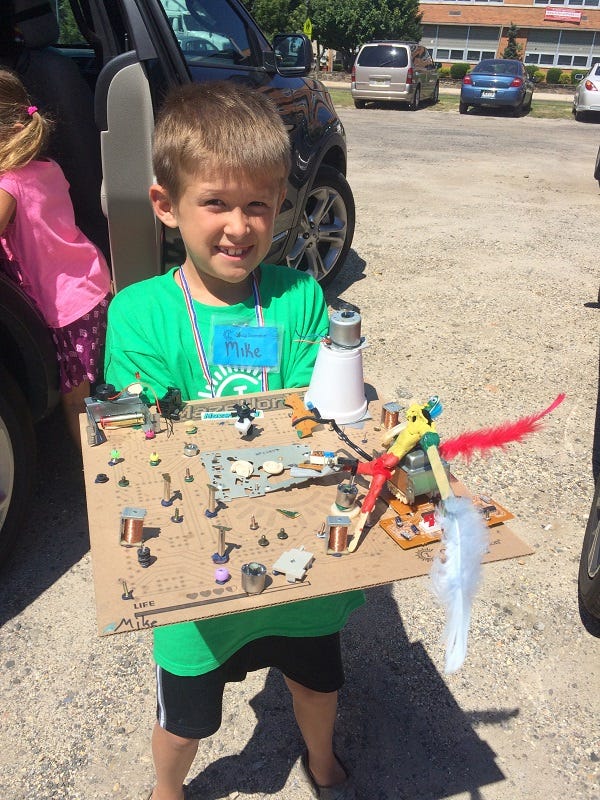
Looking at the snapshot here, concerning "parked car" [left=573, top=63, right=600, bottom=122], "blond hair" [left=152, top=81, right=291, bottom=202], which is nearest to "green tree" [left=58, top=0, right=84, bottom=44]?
"blond hair" [left=152, top=81, right=291, bottom=202]

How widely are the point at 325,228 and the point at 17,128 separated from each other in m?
3.05

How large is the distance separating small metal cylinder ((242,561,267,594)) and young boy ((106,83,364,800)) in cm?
45

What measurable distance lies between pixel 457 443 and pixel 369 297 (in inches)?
165

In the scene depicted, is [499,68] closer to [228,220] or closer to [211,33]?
[211,33]

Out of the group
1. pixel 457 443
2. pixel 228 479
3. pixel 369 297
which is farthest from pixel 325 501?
pixel 369 297

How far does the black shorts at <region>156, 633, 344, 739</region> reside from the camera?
1.52m

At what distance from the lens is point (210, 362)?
1.67 metres

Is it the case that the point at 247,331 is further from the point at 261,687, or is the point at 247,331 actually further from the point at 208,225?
the point at 261,687

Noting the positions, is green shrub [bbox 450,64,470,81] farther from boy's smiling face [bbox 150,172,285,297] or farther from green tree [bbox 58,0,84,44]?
boy's smiling face [bbox 150,172,285,297]

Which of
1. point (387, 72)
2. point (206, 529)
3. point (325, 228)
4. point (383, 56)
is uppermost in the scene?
point (383, 56)

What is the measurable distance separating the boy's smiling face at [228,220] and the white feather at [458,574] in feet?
2.73

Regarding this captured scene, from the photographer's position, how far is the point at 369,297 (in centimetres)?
539

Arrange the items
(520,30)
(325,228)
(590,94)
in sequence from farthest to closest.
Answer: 1. (520,30)
2. (590,94)
3. (325,228)

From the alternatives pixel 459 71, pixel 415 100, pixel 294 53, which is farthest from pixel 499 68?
pixel 459 71
